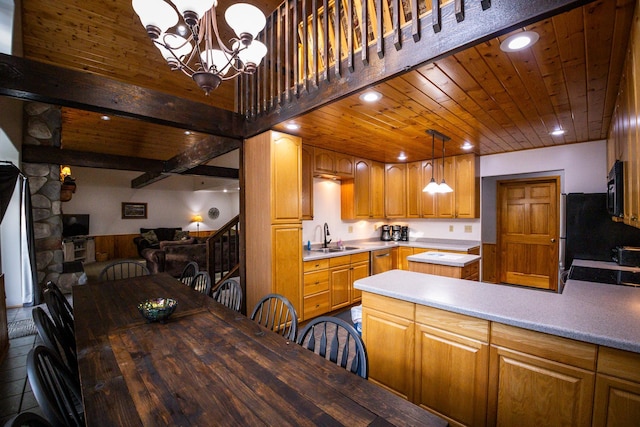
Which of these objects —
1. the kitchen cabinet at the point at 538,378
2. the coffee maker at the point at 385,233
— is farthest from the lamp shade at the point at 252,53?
the coffee maker at the point at 385,233

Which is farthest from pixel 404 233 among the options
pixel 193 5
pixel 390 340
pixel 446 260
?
pixel 193 5

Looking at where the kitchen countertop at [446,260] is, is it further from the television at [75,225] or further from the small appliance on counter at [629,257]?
the television at [75,225]

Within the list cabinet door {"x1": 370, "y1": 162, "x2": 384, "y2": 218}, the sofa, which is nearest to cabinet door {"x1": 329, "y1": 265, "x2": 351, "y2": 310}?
cabinet door {"x1": 370, "y1": 162, "x2": 384, "y2": 218}

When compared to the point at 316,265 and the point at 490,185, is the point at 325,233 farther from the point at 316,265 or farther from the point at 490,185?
the point at 490,185

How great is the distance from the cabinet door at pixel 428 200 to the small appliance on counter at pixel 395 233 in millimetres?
602

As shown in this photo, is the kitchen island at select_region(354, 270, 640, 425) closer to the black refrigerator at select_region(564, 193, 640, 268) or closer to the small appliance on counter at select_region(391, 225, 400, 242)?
the black refrigerator at select_region(564, 193, 640, 268)

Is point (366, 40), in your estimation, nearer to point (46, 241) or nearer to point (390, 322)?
point (390, 322)

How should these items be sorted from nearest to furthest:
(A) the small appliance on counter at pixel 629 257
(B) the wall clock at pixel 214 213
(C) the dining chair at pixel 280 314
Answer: (C) the dining chair at pixel 280 314 → (A) the small appliance on counter at pixel 629 257 → (B) the wall clock at pixel 214 213

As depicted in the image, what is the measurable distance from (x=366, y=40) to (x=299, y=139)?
163 cm

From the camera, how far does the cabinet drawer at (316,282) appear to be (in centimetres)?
354

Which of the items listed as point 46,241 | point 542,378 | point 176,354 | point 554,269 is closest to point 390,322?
point 542,378

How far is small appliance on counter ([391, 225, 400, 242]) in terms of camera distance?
5.41 m

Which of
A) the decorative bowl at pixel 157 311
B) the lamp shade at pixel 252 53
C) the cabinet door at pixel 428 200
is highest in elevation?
the lamp shade at pixel 252 53

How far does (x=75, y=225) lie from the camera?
861cm
